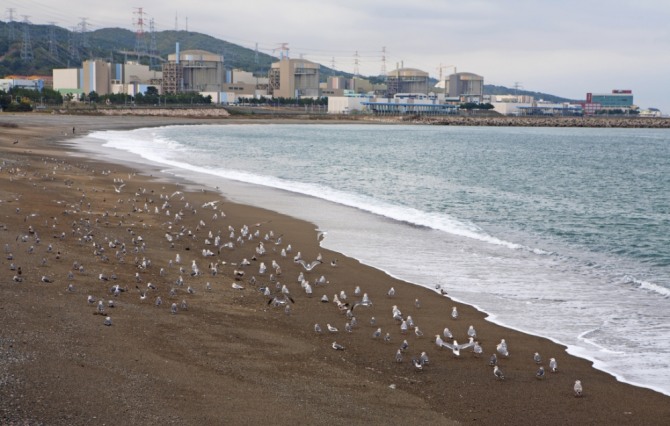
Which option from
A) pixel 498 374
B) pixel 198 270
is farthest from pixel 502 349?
pixel 198 270

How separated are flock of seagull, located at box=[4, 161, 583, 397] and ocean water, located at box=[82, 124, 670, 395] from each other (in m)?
1.78

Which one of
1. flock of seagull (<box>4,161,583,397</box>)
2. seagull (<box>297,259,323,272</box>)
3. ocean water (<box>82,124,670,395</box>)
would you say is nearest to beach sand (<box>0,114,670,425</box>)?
flock of seagull (<box>4,161,583,397</box>)

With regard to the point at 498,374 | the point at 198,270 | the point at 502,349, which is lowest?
the point at 498,374

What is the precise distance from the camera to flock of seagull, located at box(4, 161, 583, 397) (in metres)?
14.9

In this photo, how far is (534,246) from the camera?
26.6 metres

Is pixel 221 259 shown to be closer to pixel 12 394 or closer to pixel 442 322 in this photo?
pixel 442 322

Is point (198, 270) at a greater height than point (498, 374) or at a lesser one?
greater

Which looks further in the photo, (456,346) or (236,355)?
(456,346)

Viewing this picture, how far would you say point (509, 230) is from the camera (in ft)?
98.9

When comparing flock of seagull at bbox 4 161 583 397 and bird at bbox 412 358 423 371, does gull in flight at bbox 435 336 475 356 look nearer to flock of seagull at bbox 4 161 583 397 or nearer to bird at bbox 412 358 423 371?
flock of seagull at bbox 4 161 583 397

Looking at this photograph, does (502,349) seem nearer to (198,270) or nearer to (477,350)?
(477,350)

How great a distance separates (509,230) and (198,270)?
1501 centimetres

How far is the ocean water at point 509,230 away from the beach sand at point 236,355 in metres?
1.33

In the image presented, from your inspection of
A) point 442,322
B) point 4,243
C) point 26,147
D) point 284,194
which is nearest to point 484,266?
point 442,322
